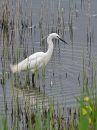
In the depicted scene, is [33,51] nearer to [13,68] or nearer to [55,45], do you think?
[55,45]

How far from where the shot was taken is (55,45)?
11906 millimetres

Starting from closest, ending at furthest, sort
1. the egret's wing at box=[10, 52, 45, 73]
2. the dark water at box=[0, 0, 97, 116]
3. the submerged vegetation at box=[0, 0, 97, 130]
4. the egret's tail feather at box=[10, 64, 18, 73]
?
1. the submerged vegetation at box=[0, 0, 97, 130]
2. the dark water at box=[0, 0, 97, 116]
3. the egret's tail feather at box=[10, 64, 18, 73]
4. the egret's wing at box=[10, 52, 45, 73]

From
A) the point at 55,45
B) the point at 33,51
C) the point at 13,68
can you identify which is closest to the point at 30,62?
the point at 13,68

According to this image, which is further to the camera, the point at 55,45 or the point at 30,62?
the point at 55,45

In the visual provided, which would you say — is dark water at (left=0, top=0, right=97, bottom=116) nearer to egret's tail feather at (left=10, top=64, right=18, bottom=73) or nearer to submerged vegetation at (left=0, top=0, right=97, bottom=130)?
submerged vegetation at (left=0, top=0, right=97, bottom=130)

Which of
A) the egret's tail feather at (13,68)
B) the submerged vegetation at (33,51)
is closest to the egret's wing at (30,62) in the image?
the egret's tail feather at (13,68)

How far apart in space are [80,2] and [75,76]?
320 inches

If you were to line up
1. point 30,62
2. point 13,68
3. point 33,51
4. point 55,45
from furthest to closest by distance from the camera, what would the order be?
point 55,45 < point 33,51 < point 30,62 < point 13,68

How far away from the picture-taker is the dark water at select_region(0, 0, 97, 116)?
8.51 m

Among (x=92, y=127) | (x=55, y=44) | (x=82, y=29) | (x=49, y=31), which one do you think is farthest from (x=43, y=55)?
(x=92, y=127)

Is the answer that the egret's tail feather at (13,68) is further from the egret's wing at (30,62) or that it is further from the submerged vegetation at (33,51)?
the submerged vegetation at (33,51)

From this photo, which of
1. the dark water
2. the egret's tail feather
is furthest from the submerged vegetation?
the egret's tail feather

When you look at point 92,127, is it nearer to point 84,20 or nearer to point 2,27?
point 2,27

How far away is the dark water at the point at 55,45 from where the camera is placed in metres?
8.51
